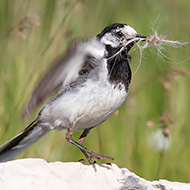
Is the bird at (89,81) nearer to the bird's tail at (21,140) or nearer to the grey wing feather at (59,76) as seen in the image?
the grey wing feather at (59,76)

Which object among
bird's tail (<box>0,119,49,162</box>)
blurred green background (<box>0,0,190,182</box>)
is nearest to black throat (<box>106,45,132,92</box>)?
→ blurred green background (<box>0,0,190,182</box>)

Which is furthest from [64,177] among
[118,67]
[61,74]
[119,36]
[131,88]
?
[131,88]

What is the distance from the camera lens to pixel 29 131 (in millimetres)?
4227

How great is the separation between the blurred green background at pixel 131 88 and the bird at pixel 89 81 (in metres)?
0.28

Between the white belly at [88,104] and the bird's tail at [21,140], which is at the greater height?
the white belly at [88,104]

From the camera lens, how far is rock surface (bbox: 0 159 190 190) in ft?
9.33

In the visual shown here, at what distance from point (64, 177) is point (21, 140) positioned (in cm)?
139

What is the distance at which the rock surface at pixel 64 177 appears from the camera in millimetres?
2844

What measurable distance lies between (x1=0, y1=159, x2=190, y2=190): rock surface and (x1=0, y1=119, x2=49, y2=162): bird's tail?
1.03 meters

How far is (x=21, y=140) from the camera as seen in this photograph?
427 cm

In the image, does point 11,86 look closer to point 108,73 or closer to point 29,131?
point 29,131

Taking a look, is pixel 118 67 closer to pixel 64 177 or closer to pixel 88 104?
pixel 88 104

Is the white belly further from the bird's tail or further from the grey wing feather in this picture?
the bird's tail

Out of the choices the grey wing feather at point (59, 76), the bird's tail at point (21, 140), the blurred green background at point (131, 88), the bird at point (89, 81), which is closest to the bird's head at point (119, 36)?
the bird at point (89, 81)
